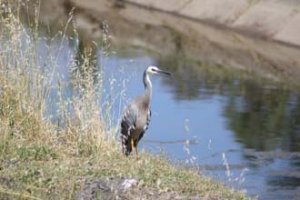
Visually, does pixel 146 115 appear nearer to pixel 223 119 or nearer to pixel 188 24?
pixel 223 119

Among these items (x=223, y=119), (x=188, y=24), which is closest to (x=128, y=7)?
(x=188, y=24)

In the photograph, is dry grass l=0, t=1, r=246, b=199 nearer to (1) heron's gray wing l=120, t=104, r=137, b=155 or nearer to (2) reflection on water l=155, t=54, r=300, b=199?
(1) heron's gray wing l=120, t=104, r=137, b=155

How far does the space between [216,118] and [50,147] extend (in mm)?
8152

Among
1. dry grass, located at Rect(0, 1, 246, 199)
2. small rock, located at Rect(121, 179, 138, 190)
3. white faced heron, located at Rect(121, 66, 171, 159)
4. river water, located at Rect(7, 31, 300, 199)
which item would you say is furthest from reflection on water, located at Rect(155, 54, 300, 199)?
small rock, located at Rect(121, 179, 138, 190)

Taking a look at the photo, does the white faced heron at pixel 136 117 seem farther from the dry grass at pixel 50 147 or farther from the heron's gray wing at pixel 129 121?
the dry grass at pixel 50 147

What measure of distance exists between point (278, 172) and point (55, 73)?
3.87 meters

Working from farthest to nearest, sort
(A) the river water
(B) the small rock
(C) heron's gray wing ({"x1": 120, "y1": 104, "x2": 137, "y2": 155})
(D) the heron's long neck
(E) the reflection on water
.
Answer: (E) the reflection on water → (A) the river water → (D) the heron's long neck → (C) heron's gray wing ({"x1": 120, "y1": 104, "x2": 137, "y2": 155}) → (B) the small rock

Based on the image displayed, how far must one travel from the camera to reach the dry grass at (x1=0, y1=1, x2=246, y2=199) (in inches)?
281

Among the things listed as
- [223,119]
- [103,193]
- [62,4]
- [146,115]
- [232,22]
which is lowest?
[62,4]

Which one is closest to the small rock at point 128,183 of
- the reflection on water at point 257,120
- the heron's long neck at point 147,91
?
the heron's long neck at point 147,91

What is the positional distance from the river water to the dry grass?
496mm

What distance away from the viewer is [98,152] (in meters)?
8.70

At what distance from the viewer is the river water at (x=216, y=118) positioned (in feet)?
39.1

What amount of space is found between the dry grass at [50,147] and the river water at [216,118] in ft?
1.63
